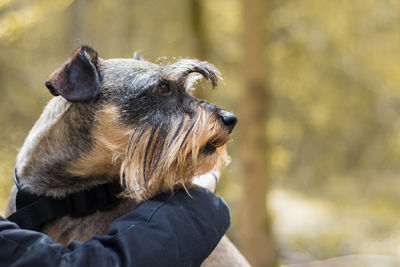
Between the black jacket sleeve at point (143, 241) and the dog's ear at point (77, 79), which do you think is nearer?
the black jacket sleeve at point (143, 241)

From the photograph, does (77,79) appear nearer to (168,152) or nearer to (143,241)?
(168,152)

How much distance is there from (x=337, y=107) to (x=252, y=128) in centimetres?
584

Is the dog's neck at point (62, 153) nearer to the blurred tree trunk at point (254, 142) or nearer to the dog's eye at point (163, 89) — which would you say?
the dog's eye at point (163, 89)

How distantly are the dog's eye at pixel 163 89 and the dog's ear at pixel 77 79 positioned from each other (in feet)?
1.14

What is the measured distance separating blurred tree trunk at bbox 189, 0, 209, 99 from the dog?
165 inches

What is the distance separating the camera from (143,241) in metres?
1.75

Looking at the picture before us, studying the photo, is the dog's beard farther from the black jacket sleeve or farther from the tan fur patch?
the black jacket sleeve

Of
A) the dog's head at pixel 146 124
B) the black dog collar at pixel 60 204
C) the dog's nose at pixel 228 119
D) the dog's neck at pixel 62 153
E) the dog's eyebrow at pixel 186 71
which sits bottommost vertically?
the black dog collar at pixel 60 204

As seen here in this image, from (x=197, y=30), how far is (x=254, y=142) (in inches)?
75.9

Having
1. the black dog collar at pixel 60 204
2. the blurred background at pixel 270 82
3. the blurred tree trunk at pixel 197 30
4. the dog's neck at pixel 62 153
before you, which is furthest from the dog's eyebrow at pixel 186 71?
the blurred tree trunk at pixel 197 30

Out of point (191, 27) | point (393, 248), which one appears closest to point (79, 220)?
point (191, 27)

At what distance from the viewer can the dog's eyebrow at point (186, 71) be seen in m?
2.54

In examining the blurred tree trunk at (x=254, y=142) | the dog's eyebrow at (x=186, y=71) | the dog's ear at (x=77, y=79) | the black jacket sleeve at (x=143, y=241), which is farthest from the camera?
the blurred tree trunk at (x=254, y=142)

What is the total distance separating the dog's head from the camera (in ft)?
7.80
